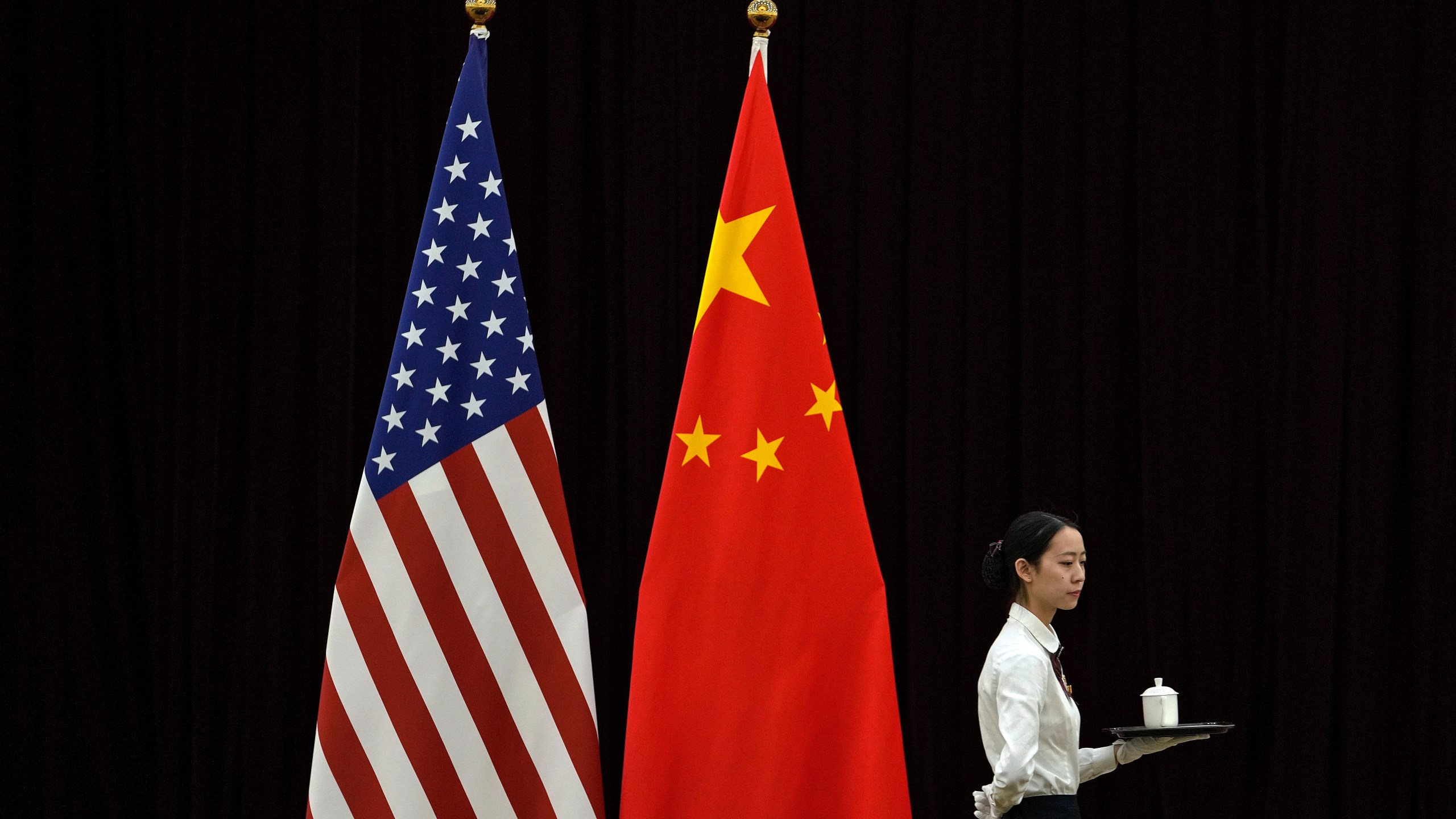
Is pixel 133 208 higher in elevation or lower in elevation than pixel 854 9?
lower

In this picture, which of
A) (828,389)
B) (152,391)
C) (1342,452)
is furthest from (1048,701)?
(152,391)

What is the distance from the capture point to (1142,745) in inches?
112

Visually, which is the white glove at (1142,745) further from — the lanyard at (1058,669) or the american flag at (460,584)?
the american flag at (460,584)

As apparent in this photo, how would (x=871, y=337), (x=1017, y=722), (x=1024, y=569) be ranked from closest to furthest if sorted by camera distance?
(x=1017, y=722) < (x=1024, y=569) < (x=871, y=337)

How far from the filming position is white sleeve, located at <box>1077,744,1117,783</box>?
2877mm

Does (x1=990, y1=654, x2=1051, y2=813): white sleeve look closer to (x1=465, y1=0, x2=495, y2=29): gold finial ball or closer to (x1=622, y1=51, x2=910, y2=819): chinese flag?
(x1=622, y1=51, x2=910, y2=819): chinese flag

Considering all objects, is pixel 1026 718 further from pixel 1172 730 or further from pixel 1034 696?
→ pixel 1172 730

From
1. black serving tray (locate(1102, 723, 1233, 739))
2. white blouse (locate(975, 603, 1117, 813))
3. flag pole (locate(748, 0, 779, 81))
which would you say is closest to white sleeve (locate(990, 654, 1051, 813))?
white blouse (locate(975, 603, 1117, 813))

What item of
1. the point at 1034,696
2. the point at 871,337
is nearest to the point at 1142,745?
the point at 1034,696

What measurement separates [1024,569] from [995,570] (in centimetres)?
12

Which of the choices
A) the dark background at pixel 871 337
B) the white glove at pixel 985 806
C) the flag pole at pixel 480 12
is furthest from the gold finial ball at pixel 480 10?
the white glove at pixel 985 806

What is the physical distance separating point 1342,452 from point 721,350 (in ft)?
6.90

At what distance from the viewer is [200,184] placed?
3947mm

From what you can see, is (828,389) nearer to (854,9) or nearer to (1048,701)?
(1048,701)
